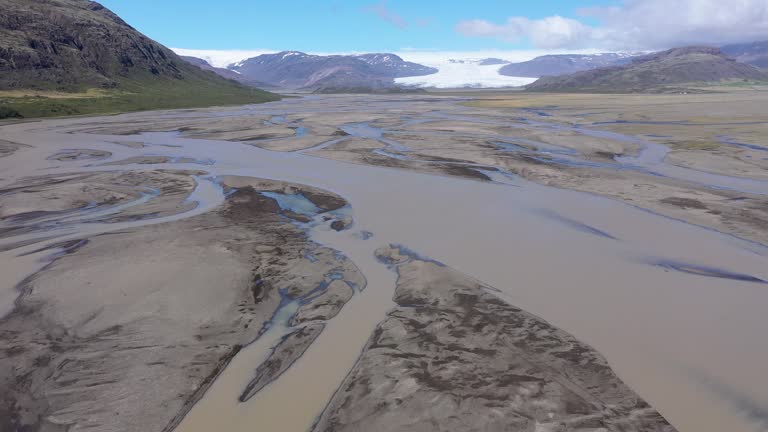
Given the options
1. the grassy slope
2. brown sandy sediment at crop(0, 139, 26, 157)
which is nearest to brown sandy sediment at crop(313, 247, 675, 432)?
brown sandy sediment at crop(0, 139, 26, 157)

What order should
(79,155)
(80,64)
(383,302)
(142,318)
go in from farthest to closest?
(80,64), (79,155), (383,302), (142,318)

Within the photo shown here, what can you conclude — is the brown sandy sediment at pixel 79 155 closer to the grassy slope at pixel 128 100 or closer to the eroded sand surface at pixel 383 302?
the eroded sand surface at pixel 383 302

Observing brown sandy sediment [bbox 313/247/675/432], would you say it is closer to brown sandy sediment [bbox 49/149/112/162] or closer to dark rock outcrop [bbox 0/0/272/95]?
brown sandy sediment [bbox 49/149/112/162]

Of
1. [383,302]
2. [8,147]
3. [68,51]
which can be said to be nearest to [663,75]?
[68,51]

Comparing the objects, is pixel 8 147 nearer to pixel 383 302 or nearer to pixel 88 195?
pixel 88 195

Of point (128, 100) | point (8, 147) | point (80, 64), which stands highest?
point (80, 64)

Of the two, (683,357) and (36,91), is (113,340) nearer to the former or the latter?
(683,357)
